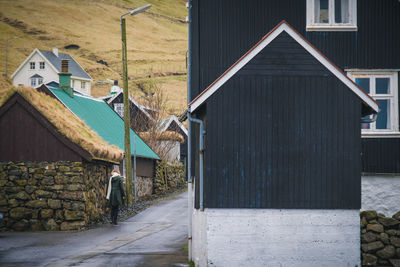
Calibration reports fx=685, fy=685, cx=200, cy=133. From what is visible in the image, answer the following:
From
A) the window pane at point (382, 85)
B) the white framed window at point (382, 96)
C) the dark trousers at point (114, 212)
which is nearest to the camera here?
the white framed window at point (382, 96)

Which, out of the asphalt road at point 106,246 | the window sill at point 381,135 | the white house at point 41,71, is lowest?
the asphalt road at point 106,246

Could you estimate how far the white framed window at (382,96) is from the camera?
59.3ft

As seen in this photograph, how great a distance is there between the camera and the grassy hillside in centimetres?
14362

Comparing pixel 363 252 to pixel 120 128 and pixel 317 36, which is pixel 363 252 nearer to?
pixel 317 36

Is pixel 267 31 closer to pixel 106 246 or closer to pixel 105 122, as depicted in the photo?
pixel 106 246

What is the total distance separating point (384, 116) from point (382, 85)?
1000mm

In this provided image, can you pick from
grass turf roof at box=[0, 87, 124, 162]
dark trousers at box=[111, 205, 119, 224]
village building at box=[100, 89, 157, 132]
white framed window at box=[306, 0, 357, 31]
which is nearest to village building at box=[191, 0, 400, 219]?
white framed window at box=[306, 0, 357, 31]

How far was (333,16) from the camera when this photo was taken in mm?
18922

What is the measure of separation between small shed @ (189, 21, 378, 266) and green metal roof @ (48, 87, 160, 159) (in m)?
15.1

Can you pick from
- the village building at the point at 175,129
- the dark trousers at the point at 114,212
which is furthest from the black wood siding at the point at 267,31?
the village building at the point at 175,129

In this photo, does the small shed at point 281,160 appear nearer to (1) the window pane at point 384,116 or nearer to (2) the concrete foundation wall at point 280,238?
(2) the concrete foundation wall at point 280,238

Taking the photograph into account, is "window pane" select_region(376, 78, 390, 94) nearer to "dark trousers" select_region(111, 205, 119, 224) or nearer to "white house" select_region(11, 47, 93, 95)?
"dark trousers" select_region(111, 205, 119, 224)

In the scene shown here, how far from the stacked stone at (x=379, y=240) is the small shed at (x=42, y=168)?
34.6ft

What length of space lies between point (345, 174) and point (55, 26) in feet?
572
